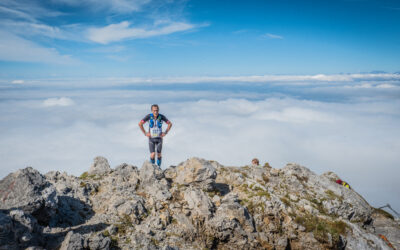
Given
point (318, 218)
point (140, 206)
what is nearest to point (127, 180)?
point (140, 206)

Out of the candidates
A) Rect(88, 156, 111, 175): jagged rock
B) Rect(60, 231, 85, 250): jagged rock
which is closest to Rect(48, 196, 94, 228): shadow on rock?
Rect(60, 231, 85, 250): jagged rock

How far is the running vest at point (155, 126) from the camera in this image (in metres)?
18.5

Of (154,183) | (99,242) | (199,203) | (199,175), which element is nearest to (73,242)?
(99,242)

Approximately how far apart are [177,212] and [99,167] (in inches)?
373

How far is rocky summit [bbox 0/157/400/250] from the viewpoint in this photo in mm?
10281

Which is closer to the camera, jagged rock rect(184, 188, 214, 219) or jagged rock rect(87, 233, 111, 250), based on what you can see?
jagged rock rect(87, 233, 111, 250)

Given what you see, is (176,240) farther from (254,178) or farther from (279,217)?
(254,178)

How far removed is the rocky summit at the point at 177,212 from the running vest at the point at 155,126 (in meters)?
2.89

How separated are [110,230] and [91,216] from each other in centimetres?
257

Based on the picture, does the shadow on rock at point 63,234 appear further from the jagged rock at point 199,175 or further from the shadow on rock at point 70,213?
the jagged rock at point 199,175

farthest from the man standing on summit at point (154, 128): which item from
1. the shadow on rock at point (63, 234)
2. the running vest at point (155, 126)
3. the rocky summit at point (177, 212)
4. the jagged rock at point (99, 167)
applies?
the shadow on rock at point (63, 234)

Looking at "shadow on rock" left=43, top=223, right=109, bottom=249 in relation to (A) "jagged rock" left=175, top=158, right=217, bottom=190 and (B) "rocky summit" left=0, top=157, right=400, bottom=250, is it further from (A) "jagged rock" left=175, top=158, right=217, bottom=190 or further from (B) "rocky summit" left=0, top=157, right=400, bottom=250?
(A) "jagged rock" left=175, top=158, right=217, bottom=190

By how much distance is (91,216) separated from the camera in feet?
41.8

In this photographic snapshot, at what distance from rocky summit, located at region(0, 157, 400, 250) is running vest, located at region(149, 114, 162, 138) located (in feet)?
9.47
